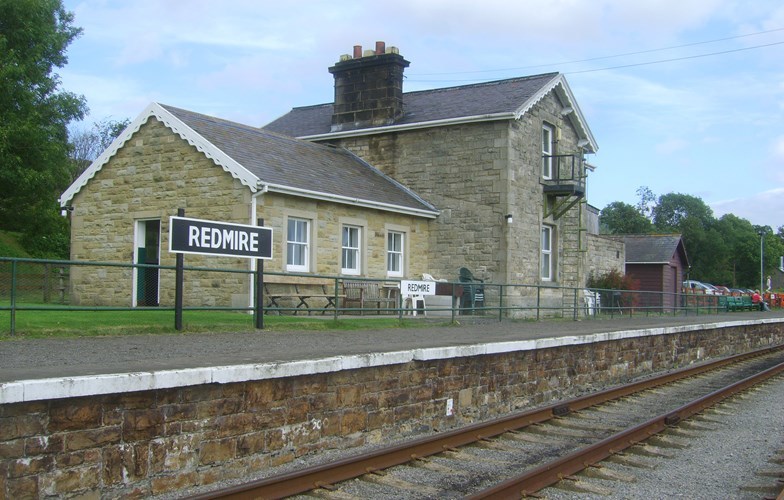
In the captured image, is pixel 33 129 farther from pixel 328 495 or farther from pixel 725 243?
pixel 725 243

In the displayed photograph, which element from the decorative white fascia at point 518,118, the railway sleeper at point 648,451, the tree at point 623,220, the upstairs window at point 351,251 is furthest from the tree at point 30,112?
the tree at point 623,220

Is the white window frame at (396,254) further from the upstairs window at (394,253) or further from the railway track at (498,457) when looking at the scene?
the railway track at (498,457)

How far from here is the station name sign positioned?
10633mm

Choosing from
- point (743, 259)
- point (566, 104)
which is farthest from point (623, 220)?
point (566, 104)

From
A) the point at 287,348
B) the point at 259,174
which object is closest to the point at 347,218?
the point at 259,174

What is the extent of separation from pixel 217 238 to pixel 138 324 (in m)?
1.89

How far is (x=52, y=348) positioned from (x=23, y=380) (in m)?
3.75

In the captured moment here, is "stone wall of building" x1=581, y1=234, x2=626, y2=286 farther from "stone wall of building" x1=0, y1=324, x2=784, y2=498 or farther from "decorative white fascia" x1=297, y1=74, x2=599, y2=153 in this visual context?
"stone wall of building" x1=0, y1=324, x2=784, y2=498

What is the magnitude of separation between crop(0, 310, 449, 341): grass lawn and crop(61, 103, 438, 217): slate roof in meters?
3.54

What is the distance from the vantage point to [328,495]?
6422 millimetres

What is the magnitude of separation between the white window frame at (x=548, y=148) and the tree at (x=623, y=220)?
71.9 m

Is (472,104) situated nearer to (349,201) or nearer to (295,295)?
(349,201)

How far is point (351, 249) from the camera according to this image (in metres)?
20.3

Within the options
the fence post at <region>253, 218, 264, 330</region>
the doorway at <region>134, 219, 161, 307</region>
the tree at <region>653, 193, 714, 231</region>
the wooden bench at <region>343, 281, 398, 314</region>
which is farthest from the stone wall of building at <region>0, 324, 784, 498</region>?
the tree at <region>653, 193, 714, 231</region>
